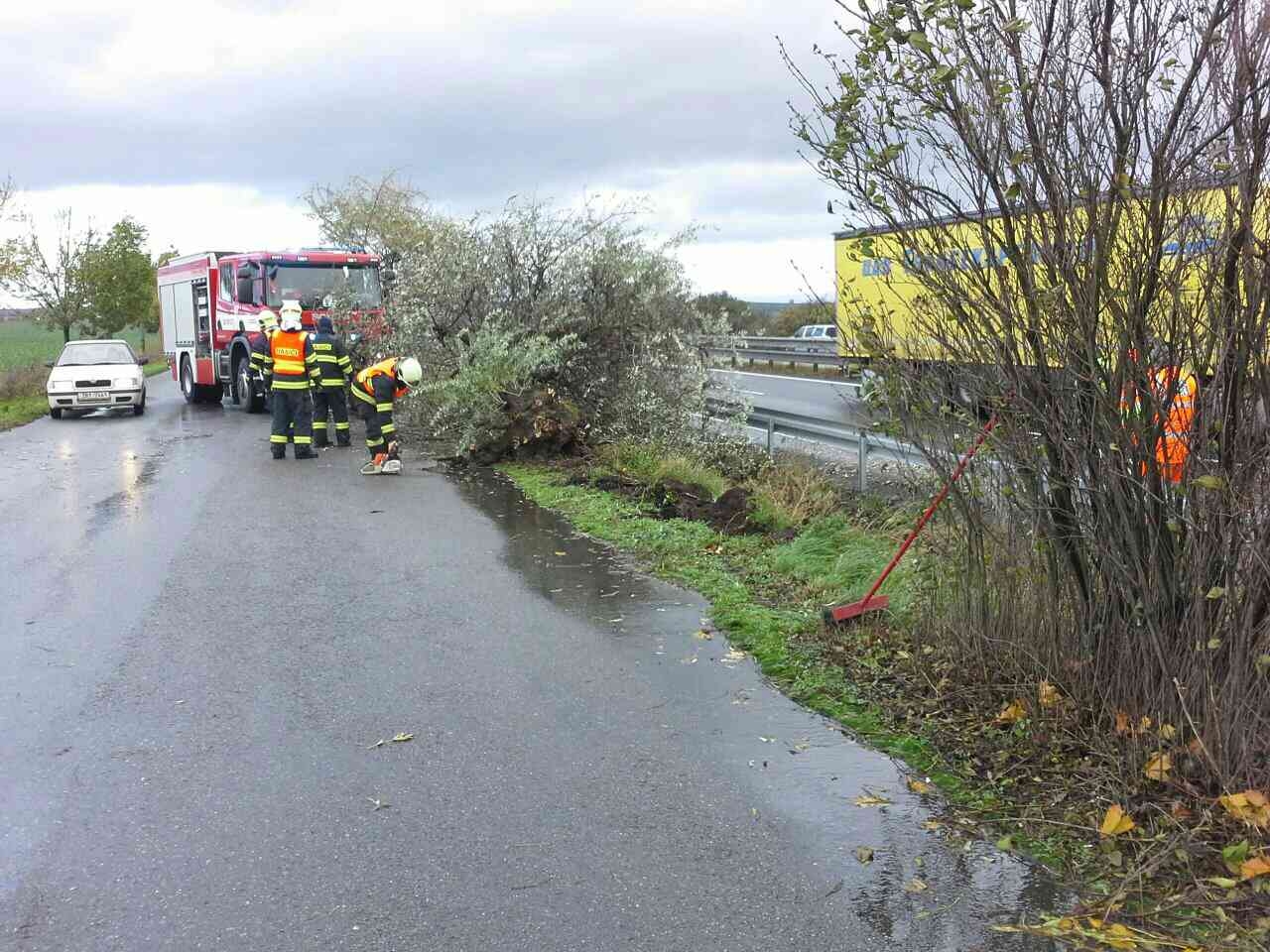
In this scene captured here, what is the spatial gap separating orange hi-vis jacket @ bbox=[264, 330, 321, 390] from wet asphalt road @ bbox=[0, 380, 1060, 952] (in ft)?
20.1

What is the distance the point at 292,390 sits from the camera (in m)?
14.6

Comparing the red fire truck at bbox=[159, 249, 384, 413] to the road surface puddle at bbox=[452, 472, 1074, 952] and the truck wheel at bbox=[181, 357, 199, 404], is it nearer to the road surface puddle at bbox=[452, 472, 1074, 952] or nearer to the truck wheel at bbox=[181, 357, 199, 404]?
the truck wheel at bbox=[181, 357, 199, 404]

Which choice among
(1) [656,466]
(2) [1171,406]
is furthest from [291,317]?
(2) [1171,406]

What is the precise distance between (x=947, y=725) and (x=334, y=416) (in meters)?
12.5

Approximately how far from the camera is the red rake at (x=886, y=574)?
201 inches

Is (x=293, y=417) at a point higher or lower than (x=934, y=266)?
lower

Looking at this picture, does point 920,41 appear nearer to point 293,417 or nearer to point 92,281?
point 293,417

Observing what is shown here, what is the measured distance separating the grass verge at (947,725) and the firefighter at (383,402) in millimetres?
4328

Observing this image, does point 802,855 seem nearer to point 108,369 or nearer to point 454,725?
point 454,725

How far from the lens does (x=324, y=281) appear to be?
65.4 feet

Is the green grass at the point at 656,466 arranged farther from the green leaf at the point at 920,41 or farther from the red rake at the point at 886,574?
the green leaf at the point at 920,41

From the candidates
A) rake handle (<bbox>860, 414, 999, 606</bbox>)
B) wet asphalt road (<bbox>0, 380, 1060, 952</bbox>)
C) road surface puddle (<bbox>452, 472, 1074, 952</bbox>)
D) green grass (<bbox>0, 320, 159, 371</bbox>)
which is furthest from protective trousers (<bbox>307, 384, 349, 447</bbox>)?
green grass (<bbox>0, 320, 159, 371</bbox>)

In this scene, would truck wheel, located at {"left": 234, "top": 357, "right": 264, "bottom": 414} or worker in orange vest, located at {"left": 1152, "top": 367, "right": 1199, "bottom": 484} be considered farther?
truck wheel, located at {"left": 234, "top": 357, "right": 264, "bottom": 414}

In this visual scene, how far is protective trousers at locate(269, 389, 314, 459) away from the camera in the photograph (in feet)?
48.0
